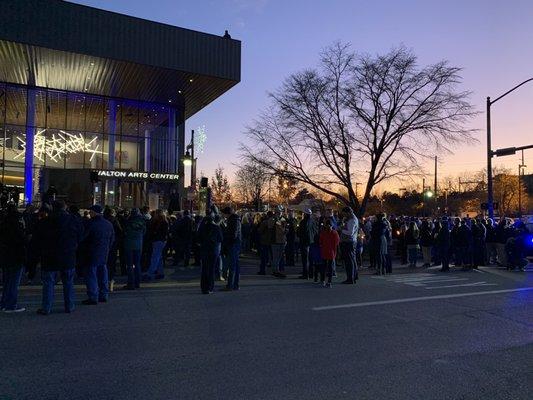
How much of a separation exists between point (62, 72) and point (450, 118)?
20177mm

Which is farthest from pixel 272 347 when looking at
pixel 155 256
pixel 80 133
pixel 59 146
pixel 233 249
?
pixel 80 133

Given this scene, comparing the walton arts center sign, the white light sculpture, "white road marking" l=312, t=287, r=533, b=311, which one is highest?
the white light sculpture

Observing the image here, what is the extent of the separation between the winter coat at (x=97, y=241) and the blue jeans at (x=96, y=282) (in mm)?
152

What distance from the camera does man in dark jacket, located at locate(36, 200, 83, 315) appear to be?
27.9 feet

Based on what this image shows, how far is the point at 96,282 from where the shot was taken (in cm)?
955

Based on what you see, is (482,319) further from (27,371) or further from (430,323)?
(27,371)

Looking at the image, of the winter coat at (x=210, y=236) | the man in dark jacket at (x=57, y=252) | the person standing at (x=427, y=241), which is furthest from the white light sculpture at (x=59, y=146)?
the man in dark jacket at (x=57, y=252)

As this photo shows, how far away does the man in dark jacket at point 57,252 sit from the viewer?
27.9 ft

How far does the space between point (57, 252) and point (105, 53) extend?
17.3 metres

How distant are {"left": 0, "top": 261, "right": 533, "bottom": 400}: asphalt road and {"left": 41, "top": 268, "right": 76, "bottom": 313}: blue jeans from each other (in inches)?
8.1

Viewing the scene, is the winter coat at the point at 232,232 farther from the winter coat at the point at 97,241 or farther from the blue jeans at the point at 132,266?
the winter coat at the point at 97,241

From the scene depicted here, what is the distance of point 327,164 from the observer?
2794cm

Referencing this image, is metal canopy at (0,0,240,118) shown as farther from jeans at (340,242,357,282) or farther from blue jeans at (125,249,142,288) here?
jeans at (340,242,357,282)

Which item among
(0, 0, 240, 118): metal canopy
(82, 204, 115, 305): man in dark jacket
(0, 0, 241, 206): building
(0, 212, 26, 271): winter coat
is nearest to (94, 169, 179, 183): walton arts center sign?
(0, 0, 241, 206): building
